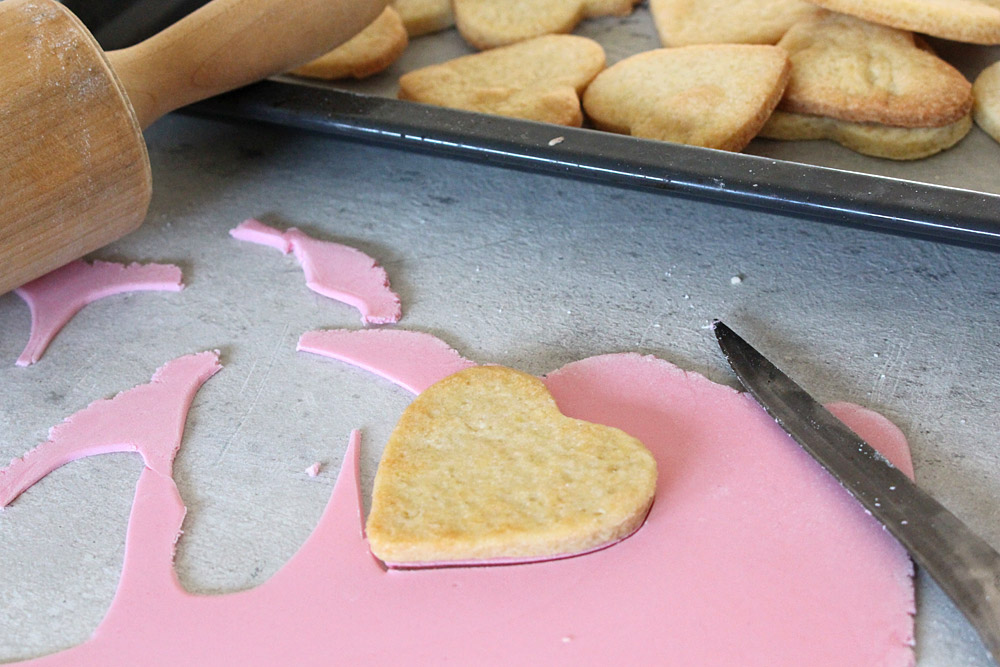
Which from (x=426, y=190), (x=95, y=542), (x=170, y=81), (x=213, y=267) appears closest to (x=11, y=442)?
(x=95, y=542)

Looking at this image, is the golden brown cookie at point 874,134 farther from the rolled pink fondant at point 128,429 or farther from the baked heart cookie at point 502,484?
the rolled pink fondant at point 128,429

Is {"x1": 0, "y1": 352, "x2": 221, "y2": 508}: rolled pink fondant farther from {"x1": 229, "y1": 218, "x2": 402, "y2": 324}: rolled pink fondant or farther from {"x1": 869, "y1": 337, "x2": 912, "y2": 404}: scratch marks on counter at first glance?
{"x1": 869, "y1": 337, "x2": 912, "y2": 404}: scratch marks on counter

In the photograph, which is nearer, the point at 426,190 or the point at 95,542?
the point at 95,542

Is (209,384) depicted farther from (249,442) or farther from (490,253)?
(490,253)

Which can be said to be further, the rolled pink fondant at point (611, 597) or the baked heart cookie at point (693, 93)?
the baked heart cookie at point (693, 93)

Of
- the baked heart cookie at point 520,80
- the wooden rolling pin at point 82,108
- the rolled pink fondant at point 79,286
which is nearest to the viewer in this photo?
the wooden rolling pin at point 82,108

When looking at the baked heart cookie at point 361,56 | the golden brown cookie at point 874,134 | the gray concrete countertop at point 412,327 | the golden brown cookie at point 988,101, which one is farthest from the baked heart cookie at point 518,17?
the golden brown cookie at point 988,101
